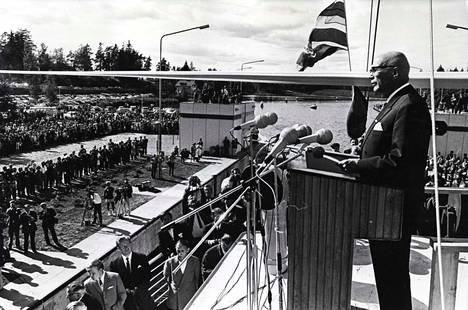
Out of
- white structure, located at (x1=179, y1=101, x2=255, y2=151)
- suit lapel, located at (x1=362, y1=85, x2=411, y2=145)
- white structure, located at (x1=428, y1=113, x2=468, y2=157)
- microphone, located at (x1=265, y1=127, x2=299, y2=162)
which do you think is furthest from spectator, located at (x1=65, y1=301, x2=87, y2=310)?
white structure, located at (x1=179, y1=101, x2=255, y2=151)

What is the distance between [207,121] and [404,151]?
25796mm

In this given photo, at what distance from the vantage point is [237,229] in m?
5.63

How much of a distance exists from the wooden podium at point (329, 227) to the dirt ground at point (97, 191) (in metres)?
11.2

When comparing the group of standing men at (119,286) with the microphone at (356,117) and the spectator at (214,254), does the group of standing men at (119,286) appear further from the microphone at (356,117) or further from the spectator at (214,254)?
the microphone at (356,117)

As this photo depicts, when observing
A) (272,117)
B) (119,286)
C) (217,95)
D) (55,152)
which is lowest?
(55,152)

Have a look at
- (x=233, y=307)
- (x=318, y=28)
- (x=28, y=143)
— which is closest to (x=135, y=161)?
(x=28, y=143)

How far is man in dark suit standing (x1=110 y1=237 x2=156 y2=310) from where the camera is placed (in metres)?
4.39

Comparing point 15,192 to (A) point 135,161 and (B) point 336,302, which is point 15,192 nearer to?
(A) point 135,161

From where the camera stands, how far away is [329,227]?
2.15m

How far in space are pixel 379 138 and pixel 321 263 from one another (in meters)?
0.68

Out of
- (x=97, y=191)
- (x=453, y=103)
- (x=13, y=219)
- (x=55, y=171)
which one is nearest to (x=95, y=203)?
(x=13, y=219)

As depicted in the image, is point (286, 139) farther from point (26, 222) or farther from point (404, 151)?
point (26, 222)

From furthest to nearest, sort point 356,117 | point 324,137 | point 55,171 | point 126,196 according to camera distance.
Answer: point 55,171 → point 126,196 → point 356,117 → point 324,137

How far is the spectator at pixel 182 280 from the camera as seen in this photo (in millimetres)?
4430
